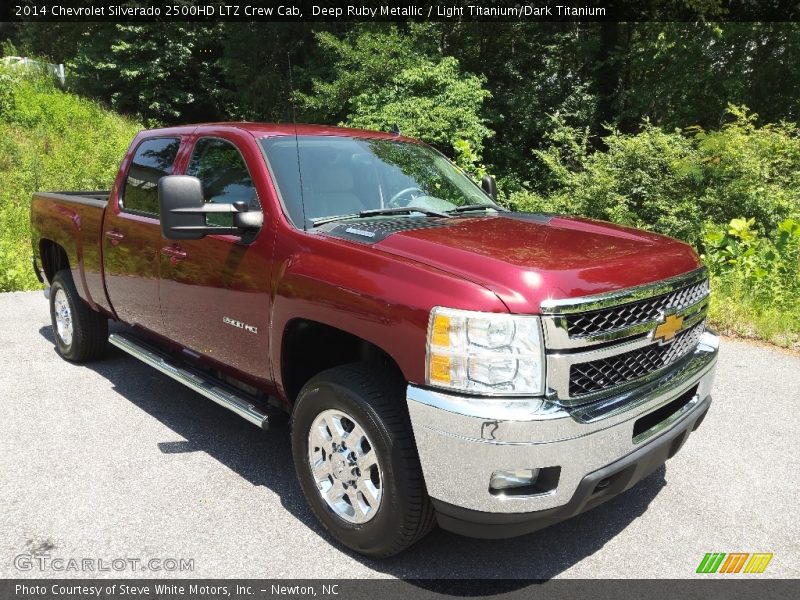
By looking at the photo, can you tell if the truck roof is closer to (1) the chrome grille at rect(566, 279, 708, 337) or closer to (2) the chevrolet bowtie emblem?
(1) the chrome grille at rect(566, 279, 708, 337)

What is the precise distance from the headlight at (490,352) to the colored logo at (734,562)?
51.0 inches

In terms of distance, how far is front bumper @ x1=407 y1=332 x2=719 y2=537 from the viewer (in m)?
2.35

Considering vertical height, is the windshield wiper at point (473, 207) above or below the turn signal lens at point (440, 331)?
above

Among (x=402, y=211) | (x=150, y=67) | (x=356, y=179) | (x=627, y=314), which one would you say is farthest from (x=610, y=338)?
(x=150, y=67)

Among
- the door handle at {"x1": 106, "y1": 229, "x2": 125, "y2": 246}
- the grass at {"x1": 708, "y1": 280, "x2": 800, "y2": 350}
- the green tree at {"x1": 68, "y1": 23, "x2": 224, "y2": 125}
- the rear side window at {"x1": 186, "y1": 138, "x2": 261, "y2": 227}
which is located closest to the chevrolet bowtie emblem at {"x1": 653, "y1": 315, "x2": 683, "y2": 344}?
the rear side window at {"x1": 186, "y1": 138, "x2": 261, "y2": 227}

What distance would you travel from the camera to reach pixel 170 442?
13.4ft

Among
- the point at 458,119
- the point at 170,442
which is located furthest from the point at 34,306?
the point at 458,119

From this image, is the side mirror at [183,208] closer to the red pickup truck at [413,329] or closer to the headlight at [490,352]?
the red pickup truck at [413,329]

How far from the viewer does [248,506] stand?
335cm

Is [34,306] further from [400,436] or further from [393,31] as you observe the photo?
[393,31]

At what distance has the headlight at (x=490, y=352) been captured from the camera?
238cm

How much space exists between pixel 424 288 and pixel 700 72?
691 inches

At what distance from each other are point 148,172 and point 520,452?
3.35 metres

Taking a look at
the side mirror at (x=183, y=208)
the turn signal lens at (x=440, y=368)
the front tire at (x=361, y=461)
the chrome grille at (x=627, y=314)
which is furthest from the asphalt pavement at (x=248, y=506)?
the side mirror at (x=183, y=208)
